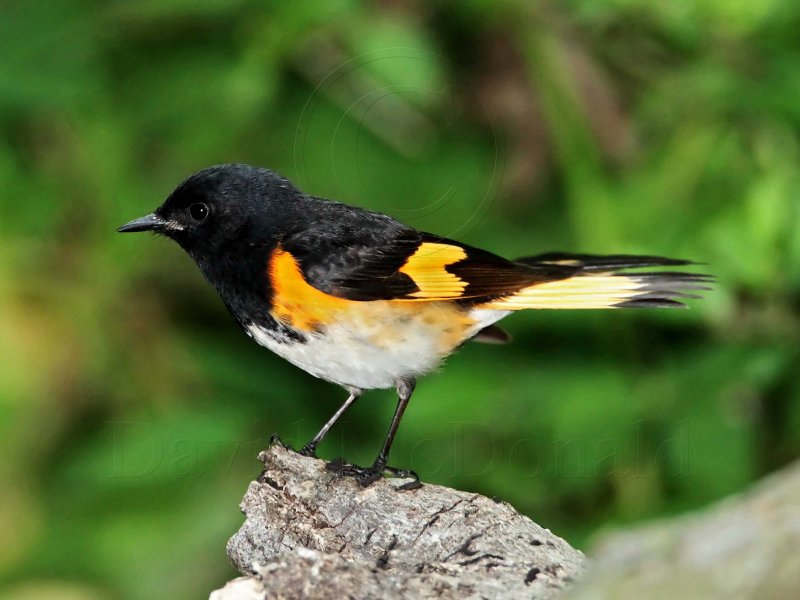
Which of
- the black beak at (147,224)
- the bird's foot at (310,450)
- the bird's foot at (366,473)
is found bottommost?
the bird's foot at (366,473)

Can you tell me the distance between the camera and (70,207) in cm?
507

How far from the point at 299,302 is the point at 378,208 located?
1895mm

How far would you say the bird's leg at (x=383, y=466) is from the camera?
10.6ft

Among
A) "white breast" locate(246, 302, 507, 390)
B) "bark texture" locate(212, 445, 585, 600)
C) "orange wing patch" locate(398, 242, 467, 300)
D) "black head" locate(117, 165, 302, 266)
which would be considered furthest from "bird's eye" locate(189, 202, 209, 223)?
"bark texture" locate(212, 445, 585, 600)

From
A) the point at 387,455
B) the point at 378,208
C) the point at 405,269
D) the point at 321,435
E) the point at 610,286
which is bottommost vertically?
the point at 387,455

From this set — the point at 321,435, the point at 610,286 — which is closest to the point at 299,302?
the point at 321,435

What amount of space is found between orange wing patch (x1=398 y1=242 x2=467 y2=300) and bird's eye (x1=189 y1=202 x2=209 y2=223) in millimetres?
637

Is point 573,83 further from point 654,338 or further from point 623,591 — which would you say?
point 623,591

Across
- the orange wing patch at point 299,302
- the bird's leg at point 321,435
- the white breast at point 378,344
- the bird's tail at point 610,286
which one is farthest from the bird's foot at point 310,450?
the bird's tail at point 610,286

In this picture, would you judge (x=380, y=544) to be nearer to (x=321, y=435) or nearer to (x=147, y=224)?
(x=321, y=435)

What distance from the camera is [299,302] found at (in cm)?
332

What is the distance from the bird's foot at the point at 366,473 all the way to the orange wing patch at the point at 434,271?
54 cm

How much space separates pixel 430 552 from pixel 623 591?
100 cm

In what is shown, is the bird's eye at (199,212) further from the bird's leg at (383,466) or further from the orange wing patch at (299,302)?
the bird's leg at (383,466)
